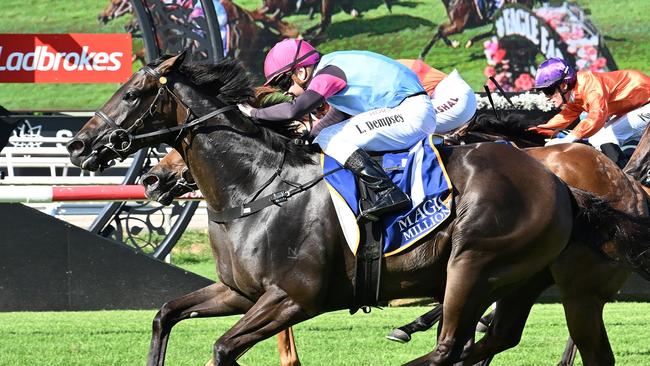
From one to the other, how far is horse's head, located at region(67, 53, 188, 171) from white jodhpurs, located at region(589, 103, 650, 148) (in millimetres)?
3601

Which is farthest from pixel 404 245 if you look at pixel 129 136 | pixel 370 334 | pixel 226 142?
pixel 370 334

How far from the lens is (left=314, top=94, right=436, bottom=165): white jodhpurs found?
5168 millimetres

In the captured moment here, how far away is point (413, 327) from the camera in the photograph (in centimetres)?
638

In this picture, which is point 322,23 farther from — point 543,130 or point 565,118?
point 543,130

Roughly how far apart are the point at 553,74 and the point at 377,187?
2636 millimetres

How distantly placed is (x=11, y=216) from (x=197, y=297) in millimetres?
3943

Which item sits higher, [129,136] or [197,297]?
[129,136]

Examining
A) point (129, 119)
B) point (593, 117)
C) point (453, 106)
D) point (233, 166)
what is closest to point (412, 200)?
point (233, 166)

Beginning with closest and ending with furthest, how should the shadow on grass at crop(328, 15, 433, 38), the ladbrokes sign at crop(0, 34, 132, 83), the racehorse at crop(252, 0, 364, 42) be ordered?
1. the ladbrokes sign at crop(0, 34, 132, 83)
2. the racehorse at crop(252, 0, 364, 42)
3. the shadow on grass at crop(328, 15, 433, 38)

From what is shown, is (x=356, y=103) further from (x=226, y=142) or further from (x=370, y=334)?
(x=370, y=334)

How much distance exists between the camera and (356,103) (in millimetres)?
5234

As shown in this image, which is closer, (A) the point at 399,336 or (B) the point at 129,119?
(B) the point at 129,119

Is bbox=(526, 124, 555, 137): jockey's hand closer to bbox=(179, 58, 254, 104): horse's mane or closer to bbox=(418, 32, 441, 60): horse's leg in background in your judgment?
bbox=(179, 58, 254, 104): horse's mane

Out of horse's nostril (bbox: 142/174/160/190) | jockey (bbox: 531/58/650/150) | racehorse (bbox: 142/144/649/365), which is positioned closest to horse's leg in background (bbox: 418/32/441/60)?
jockey (bbox: 531/58/650/150)
